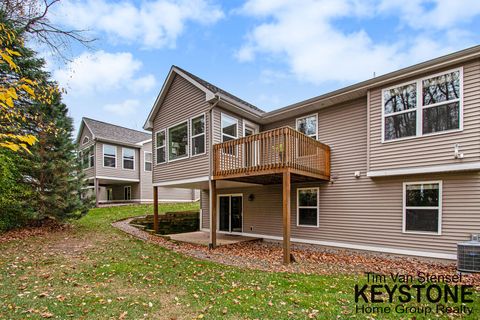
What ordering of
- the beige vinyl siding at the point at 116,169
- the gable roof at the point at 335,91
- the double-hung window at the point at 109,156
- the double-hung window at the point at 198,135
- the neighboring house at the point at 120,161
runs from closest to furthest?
the gable roof at the point at 335,91
the double-hung window at the point at 198,135
the beige vinyl siding at the point at 116,169
the neighboring house at the point at 120,161
the double-hung window at the point at 109,156

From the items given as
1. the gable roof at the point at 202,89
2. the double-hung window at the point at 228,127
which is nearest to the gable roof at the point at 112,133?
the gable roof at the point at 202,89

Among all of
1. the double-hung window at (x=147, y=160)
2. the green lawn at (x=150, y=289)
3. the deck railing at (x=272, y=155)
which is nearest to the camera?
the green lawn at (x=150, y=289)

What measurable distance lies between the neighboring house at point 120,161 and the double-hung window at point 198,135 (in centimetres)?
1314

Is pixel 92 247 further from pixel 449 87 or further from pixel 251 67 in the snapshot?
pixel 251 67

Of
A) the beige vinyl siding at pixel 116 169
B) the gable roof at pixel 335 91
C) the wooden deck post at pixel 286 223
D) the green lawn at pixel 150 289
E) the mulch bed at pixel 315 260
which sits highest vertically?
the gable roof at pixel 335 91

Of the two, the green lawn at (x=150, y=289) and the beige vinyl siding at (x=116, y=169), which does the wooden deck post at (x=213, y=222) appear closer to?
the green lawn at (x=150, y=289)

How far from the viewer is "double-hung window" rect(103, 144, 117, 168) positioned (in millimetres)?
21656

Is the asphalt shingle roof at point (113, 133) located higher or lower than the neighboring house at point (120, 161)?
higher

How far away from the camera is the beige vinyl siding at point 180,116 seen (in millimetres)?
10875

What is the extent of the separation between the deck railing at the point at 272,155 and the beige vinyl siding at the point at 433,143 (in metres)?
1.77

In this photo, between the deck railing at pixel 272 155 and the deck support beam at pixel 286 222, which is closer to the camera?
the deck support beam at pixel 286 222

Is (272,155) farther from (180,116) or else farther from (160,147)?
(160,147)

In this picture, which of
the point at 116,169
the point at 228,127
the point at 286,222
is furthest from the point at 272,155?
the point at 116,169

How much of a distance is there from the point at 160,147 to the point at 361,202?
906 cm
